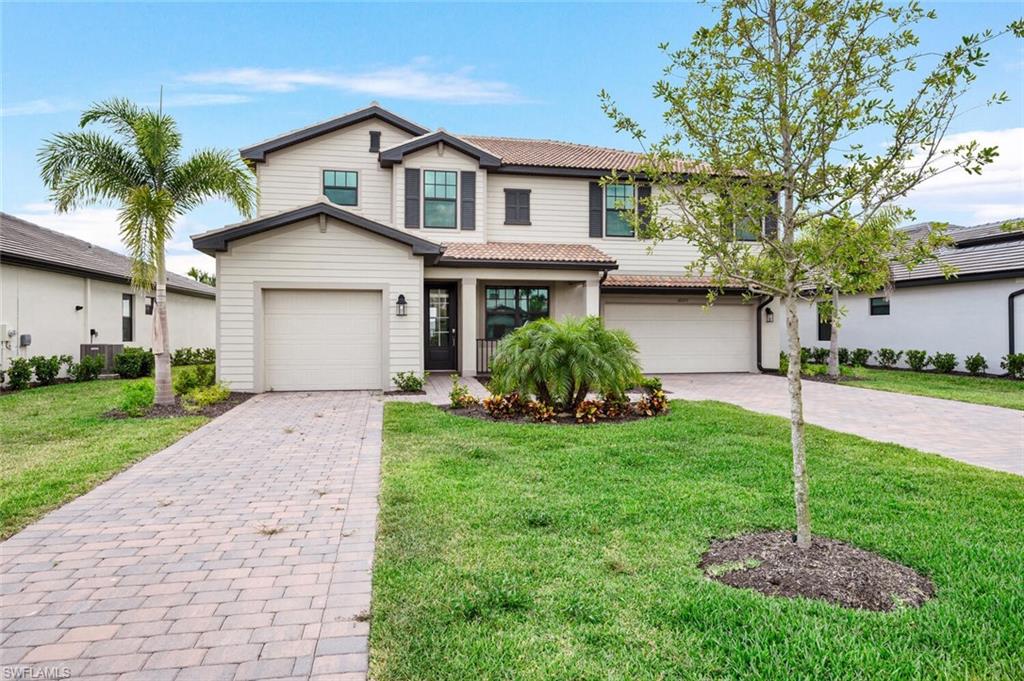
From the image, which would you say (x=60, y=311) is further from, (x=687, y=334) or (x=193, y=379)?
(x=687, y=334)

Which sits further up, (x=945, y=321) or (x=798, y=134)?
(x=798, y=134)

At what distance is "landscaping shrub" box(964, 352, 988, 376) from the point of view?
15914 millimetres

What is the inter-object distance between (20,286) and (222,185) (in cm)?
718

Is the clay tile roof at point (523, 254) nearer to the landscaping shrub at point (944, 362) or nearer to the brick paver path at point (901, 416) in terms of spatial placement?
the brick paver path at point (901, 416)

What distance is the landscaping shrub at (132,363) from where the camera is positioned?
1603 cm

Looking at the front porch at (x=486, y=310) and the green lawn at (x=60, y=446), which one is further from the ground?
the front porch at (x=486, y=310)

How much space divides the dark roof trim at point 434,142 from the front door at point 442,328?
3.58 meters

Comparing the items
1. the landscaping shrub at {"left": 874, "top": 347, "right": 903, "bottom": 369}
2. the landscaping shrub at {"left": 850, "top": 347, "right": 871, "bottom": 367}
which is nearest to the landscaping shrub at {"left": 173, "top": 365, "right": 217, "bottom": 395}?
the landscaping shrub at {"left": 850, "top": 347, "right": 871, "bottom": 367}

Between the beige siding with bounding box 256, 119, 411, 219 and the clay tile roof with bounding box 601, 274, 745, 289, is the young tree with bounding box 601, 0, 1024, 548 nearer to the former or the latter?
the clay tile roof with bounding box 601, 274, 745, 289

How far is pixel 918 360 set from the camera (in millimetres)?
17594

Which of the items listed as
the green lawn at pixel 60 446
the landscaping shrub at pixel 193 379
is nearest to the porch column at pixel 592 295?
the landscaping shrub at pixel 193 379

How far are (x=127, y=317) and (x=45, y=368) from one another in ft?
17.8

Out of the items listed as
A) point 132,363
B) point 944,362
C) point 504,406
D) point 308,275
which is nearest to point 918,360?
point 944,362

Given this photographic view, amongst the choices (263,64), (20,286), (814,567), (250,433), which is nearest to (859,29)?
(814,567)
